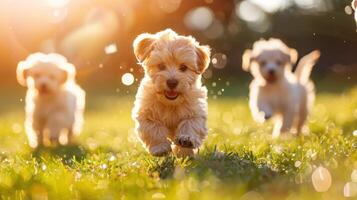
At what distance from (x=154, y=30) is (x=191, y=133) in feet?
74.9

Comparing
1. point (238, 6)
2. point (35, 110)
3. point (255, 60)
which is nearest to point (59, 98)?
point (35, 110)

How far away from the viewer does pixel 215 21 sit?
2977 centimetres

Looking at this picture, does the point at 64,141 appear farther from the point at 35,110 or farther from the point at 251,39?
the point at 251,39

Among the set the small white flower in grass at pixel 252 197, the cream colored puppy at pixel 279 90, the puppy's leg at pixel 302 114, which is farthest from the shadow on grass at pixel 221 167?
the puppy's leg at pixel 302 114

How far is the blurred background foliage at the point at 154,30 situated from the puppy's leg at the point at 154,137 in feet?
67.5

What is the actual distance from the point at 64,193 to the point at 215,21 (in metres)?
26.2

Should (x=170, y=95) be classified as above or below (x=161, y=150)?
above

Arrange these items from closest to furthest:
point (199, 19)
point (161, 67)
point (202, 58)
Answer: point (161, 67)
point (202, 58)
point (199, 19)

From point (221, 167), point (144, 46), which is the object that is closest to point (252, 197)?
point (221, 167)

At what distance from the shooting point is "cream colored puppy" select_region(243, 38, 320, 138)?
1062 centimetres

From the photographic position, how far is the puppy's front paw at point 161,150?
552cm

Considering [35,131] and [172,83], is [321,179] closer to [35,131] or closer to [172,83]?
[172,83]

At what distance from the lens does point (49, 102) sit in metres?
9.72

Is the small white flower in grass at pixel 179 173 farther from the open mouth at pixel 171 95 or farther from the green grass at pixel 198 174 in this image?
the open mouth at pixel 171 95
